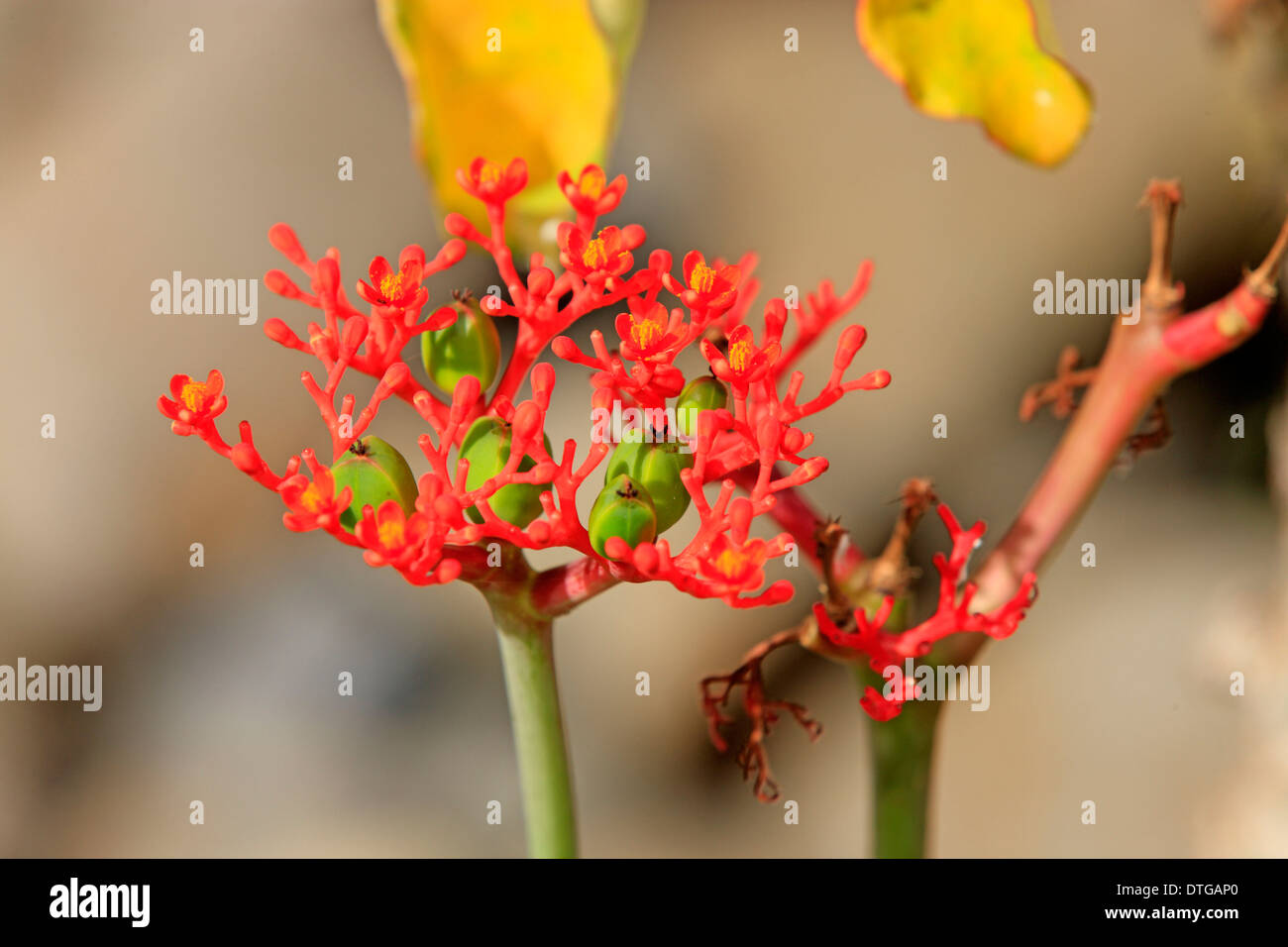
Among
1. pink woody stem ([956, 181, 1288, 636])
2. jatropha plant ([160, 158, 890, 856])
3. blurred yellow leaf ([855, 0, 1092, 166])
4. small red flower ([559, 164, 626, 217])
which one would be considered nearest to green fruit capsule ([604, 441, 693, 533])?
jatropha plant ([160, 158, 890, 856])

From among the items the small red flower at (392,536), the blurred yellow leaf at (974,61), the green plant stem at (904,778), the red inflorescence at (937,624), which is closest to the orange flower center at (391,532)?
the small red flower at (392,536)

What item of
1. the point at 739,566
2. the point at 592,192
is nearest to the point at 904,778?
the point at 739,566

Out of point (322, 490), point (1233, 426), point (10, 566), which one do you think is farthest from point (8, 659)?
point (1233, 426)

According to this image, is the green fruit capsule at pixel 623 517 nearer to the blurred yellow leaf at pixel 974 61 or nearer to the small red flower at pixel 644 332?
the small red flower at pixel 644 332

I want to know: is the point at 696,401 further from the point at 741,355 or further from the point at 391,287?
the point at 391,287

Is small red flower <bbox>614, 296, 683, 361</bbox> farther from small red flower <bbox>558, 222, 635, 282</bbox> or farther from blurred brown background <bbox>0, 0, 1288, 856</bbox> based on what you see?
blurred brown background <bbox>0, 0, 1288, 856</bbox>
